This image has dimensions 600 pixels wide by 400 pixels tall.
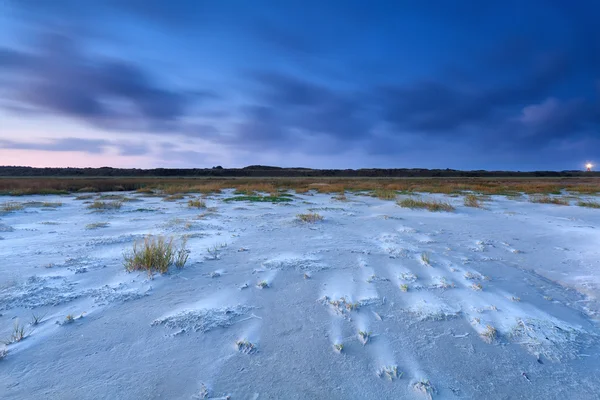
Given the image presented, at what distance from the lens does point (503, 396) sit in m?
2.54

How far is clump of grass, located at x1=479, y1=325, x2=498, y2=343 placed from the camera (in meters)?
3.27

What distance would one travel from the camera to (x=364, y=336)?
3.27m

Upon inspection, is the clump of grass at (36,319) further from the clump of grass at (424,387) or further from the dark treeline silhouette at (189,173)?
the dark treeline silhouette at (189,173)

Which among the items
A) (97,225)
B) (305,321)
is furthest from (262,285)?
(97,225)

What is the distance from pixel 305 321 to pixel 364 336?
723 mm

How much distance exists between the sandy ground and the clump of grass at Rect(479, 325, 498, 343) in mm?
20

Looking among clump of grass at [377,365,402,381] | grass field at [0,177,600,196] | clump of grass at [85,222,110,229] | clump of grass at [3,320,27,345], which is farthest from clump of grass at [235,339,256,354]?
grass field at [0,177,600,196]

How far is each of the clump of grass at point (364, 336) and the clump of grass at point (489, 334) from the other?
1.22 metres

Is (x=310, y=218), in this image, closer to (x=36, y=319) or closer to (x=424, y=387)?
(x=36, y=319)

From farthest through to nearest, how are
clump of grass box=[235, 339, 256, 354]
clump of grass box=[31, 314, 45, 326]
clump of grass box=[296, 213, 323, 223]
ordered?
clump of grass box=[296, 213, 323, 223] < clump of grass box=[31, 314, 45, 326] < clump of grass box=[235, 339, 256, 354]

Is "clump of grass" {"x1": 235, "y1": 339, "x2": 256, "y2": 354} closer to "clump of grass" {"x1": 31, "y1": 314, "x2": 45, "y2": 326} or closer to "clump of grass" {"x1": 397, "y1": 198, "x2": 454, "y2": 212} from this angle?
"clump of grass" {"x1": 31, "y1": 314, "x2": 45, "y2": 326}

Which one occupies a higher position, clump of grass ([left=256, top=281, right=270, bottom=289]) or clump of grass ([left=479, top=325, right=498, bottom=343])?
clump of grass ([left=256, top=281, right=270, bottom=289])

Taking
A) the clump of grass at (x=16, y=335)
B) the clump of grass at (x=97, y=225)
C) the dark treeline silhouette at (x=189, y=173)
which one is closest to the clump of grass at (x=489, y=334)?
the clump of grass at (x=16, y=335)

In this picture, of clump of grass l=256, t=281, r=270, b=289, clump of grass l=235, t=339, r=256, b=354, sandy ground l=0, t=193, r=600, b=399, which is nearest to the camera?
sandy ground l=0, t=193, r=600, b=399
